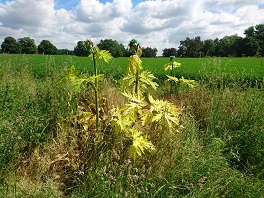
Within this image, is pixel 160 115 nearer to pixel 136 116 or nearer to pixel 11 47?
pixel 136 116

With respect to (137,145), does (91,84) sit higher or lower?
higher

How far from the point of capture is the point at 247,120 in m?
3.64

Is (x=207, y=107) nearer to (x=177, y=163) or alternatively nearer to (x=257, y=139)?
(x=257, y=139)

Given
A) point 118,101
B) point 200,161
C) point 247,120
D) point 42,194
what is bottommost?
point 42,194

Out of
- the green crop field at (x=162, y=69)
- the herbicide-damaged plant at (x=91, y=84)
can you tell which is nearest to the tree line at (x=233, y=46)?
the green crop field at (x=162, y=69)

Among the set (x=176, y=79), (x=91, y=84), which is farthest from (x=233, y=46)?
(x=91, y=84)

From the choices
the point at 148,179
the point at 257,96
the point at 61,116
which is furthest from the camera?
the point at 257,96

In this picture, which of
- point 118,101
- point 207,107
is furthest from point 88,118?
point 207,107

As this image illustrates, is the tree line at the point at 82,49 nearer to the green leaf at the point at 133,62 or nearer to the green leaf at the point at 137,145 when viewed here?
the green leaf at the point at 133,62

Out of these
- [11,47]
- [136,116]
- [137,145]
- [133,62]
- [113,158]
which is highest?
[11,47]

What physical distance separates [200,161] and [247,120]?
1.49 metres

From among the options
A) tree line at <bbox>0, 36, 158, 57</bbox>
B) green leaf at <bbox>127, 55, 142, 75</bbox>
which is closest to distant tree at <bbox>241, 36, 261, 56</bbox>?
tree line at <bbox>0, 36, 158, 57</bbox>

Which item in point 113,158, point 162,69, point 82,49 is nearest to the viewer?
point 113,158

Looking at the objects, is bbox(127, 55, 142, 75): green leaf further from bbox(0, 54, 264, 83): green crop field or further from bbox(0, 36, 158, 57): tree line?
bbox(0, 54, 264, 83): green crop field
